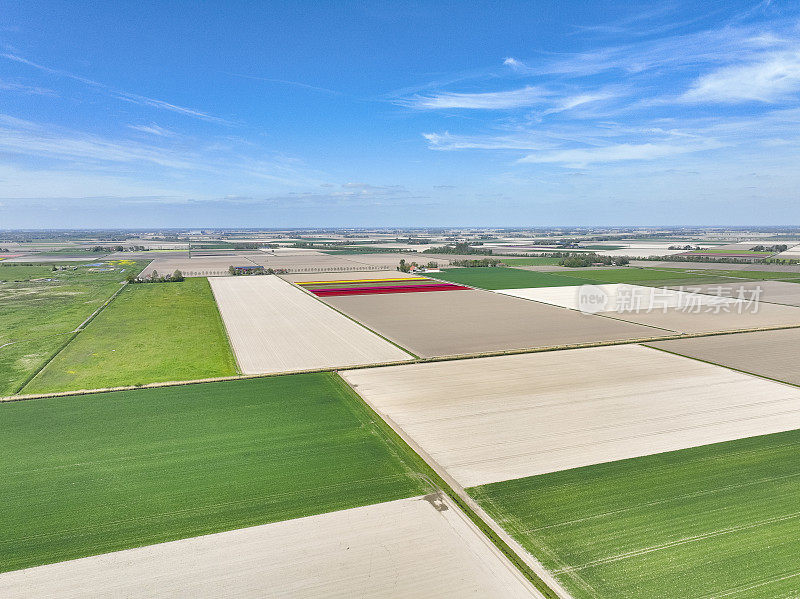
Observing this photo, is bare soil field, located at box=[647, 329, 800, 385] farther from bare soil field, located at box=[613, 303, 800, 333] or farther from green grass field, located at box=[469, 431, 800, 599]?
green grass field, located at box=[469, 431, 800, 599]

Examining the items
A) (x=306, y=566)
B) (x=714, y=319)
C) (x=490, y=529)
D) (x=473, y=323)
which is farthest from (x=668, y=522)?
(x=714, y=319)

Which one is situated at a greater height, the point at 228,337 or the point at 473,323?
the point at 473,323

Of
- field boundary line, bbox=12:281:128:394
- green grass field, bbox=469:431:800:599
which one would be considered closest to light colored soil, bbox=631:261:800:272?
green grass field, bbox=469:431:800:599

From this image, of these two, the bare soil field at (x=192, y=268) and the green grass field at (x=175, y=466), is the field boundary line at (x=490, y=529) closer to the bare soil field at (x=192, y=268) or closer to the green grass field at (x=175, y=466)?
the green grass field at (x=175, y=466)

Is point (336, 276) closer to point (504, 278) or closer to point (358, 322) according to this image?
point (504, 278)

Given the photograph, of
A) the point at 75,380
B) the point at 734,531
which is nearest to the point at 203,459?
the point at 75,380


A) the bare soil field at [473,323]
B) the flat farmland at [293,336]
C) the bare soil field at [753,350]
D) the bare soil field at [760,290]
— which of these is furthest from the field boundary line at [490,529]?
the bare soil field at [760,290]
